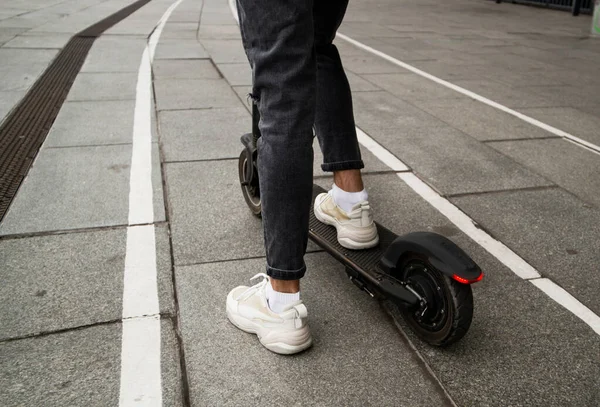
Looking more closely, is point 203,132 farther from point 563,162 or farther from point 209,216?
point 563,162

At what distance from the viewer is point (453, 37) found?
35.1ft

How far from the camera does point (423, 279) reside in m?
2.14

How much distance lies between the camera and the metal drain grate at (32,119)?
3.86 metres

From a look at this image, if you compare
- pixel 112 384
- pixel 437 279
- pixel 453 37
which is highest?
pixel 437 279

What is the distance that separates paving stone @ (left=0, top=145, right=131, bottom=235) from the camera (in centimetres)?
317

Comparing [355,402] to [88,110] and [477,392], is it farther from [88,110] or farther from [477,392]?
[88,110]

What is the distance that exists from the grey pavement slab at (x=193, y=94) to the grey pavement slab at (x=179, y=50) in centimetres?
164

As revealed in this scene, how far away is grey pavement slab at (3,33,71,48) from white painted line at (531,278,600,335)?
8019 millimetres

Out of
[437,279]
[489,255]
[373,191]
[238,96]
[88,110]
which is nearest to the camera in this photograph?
[437,279]

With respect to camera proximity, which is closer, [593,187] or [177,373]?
[177,373]

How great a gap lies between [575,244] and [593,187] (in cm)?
98

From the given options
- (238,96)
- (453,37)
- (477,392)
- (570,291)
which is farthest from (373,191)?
(453,37)

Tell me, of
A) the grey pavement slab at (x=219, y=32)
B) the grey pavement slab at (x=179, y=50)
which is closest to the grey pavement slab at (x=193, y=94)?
the grey pavement slab at (x=179, y=50)

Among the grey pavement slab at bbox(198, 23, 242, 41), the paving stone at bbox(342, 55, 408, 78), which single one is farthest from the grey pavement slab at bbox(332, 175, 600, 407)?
the grey pavement slab at bbox(198, 23, 242, 41)
